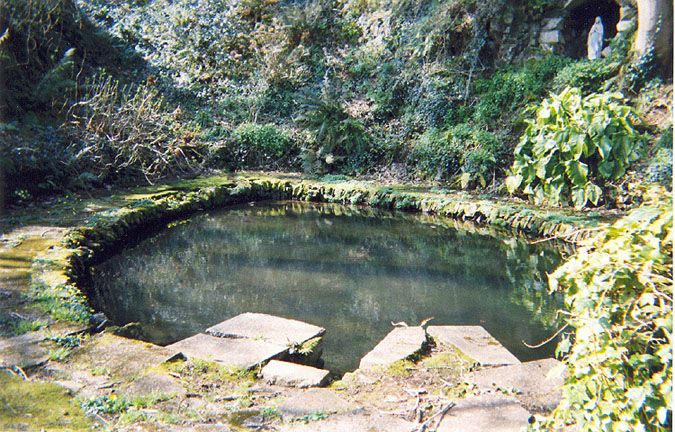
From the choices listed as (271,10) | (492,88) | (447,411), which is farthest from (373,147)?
(447,411)

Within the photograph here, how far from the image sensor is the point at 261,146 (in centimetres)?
1224

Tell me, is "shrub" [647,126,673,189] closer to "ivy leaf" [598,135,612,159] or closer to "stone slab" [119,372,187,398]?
"ivy leaf" [598,135,612,159]

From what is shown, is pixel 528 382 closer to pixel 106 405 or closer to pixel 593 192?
pixel 106 405

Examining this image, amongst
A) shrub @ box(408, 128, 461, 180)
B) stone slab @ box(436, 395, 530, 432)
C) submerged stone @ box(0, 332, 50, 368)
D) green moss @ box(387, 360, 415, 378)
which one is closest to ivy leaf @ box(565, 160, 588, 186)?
shrub @ box(408, 128, 461, 180)

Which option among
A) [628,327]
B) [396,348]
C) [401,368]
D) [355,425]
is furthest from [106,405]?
[628,327]

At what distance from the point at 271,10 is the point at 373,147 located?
6225mm

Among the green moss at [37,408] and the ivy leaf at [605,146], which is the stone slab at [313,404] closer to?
the green moss at [37,408]

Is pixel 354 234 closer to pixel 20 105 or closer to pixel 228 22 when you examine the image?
pixel 20 105

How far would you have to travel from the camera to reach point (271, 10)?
15.4m

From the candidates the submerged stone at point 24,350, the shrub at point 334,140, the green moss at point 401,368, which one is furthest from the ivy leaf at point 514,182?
the submerged stone at point 24,350

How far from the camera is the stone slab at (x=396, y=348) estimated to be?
3736 millimetres

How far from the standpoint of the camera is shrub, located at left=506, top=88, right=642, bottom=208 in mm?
7594

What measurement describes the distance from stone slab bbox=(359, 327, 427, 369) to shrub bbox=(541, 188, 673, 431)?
1.66 m

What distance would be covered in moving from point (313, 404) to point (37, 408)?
56.5 inches
